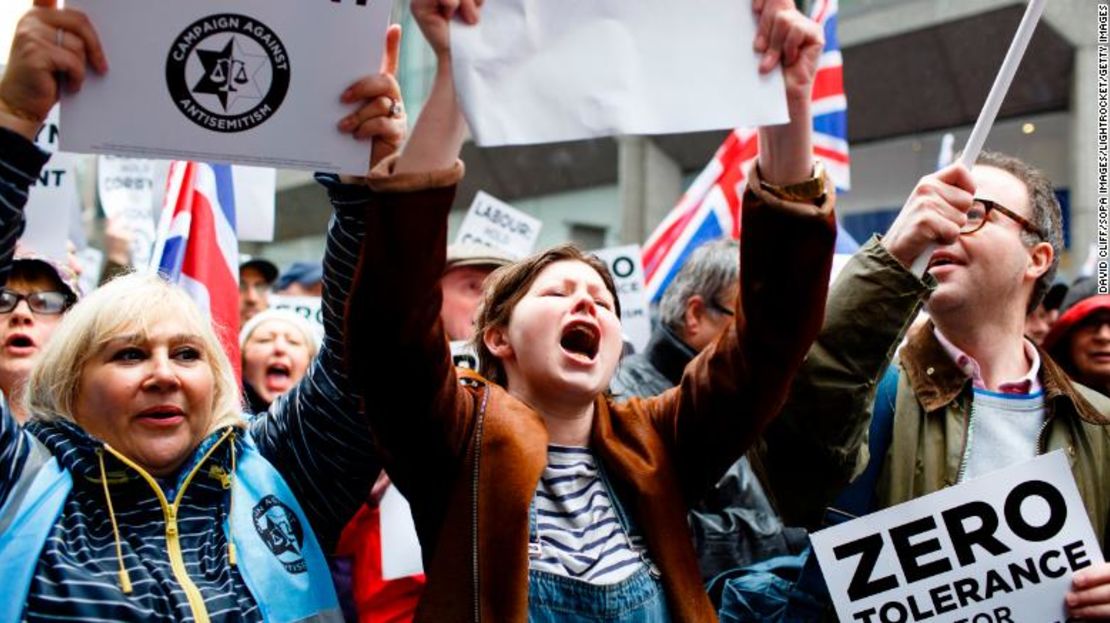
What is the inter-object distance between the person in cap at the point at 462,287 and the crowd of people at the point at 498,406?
4.67 ft

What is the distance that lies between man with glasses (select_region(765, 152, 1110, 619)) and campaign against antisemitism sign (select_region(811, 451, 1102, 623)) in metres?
0.07

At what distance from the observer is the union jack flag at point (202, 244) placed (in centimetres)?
334

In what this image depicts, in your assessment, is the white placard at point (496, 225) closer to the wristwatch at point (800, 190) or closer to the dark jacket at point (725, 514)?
the dark jacket at point (725, 514)

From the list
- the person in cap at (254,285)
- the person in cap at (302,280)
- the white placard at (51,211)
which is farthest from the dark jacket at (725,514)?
the person in cap at (254,285)

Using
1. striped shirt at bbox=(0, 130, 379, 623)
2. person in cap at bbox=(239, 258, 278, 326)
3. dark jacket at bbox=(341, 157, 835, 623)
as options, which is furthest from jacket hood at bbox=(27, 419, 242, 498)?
person in cap at bbox=(239, 258, 278, 326)

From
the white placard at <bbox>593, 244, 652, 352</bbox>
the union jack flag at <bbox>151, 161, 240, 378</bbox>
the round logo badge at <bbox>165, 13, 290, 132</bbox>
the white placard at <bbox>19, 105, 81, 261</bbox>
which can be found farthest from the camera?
the white placard at <bbox>593, 244, 652, 352</bbox>

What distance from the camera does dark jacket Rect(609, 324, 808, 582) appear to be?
134 inches

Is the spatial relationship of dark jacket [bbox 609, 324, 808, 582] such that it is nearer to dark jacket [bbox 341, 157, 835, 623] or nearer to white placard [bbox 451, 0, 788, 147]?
dark jacket [bbox 341, 157, 835, 623]

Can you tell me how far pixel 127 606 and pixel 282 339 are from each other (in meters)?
2.17

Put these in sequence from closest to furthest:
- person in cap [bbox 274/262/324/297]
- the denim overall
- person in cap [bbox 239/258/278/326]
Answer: the denim overall < person in cap [bbox 274/262/324/297] < person in cap [bbox 239/258/278/326]

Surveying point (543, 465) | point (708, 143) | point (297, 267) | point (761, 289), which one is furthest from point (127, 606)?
point (708, 143)

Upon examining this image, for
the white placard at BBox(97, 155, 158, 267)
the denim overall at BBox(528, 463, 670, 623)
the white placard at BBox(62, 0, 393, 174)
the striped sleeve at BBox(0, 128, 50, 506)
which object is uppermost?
the white placard at BBox(97, 155, 158, 267)

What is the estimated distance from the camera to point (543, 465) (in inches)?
80.4

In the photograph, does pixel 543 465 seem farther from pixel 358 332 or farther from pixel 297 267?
pixel 297 267
